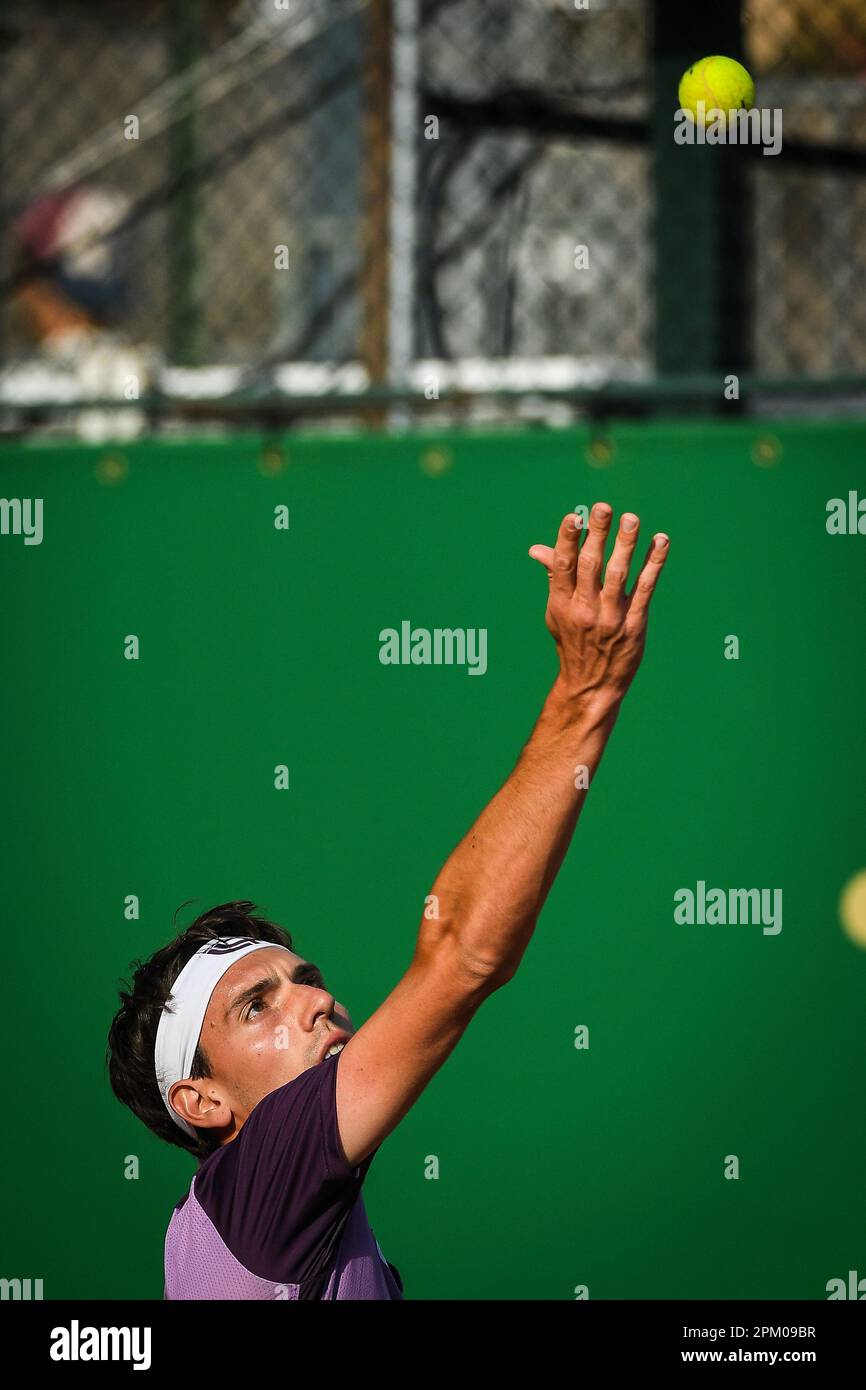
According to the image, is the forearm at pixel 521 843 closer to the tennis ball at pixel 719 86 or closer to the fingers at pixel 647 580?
the fingers at pixel 647 580

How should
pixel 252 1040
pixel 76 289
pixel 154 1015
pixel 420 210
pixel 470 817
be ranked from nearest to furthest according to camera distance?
1. pixel 252 1040
2. pixel 154 1015
3. pixel 470 817
4. pixel 420 210
5. pixel 76 289

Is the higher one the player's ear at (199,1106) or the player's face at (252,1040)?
the player's face at (252,1040)

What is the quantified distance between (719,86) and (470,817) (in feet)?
5.61

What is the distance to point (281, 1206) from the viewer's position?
8.11ft

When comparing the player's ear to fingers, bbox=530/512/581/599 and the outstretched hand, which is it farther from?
fingers, bbox=530/512/581/599

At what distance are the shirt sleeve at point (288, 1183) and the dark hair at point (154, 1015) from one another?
29 cm

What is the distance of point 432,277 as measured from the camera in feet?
14.5

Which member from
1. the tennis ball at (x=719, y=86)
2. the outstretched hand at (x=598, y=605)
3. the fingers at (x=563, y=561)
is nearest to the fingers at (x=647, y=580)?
the outstretched hand at (x=598, y=605)

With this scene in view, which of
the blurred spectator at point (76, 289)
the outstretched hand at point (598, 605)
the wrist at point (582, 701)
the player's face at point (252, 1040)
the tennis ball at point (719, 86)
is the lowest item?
the player's face at point (252, 1040)

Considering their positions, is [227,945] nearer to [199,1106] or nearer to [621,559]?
[199,1106]

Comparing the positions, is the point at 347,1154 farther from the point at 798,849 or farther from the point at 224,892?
the point at 798,849

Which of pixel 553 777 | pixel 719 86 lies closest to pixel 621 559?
pixel 553 777

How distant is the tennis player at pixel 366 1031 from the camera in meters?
2.36

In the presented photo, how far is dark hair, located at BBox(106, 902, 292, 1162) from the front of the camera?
3.02 m
